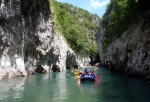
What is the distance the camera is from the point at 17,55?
112 ft

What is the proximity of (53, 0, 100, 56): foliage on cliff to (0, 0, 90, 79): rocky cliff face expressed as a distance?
8433 millimetres

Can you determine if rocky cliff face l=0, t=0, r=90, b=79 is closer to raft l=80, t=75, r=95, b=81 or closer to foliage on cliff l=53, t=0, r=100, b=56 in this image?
foliage on cliff l=53, t=0, r=100, b=56

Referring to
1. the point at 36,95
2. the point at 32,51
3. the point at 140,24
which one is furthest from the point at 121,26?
the point at 36,95

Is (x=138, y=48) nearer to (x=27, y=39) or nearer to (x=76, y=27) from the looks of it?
(x=27, y=39)

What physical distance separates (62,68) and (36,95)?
32.1 m

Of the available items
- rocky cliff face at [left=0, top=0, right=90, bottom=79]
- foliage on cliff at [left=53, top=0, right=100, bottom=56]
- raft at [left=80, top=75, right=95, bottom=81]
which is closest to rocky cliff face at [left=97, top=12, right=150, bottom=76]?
raft at [left=80, top=75, right=95, bottom=81]

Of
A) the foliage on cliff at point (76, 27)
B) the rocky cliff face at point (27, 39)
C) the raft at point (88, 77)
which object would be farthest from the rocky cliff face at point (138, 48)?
the foliage on cliff at point (76, 27)

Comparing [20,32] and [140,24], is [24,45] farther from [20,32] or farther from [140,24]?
[140,24]

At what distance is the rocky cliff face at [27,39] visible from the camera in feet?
101

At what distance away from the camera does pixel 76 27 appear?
77.5 meters

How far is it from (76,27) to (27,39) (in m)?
41.4

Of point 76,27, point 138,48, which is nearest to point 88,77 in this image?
point 138,48

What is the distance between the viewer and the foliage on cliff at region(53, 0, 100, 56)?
69.1m

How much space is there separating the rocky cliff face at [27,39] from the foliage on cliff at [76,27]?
27.7ft
